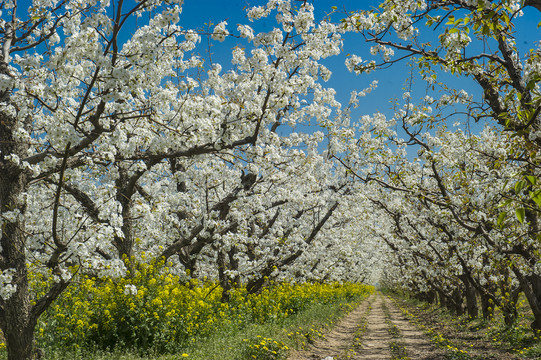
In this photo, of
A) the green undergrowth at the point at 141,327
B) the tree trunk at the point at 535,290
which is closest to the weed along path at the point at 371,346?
the green undergrowth at the point at 141,327

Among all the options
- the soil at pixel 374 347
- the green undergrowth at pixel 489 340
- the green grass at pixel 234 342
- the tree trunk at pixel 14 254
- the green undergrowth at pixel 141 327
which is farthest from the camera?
the soil at pixel 374 347

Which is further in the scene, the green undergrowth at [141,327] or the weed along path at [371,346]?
the weed along path at [371,346]

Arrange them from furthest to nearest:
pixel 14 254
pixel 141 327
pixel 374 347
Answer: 1. pixel 374 347
2. pixel 141 327
3. pixel 14 254

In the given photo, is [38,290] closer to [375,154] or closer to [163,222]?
[163,222]

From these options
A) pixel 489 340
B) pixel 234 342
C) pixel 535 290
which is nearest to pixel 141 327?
pixel 234 342

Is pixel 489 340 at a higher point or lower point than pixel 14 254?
lower

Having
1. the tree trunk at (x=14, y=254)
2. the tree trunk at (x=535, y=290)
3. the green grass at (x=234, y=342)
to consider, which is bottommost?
the green grass at (x=234, y=342)

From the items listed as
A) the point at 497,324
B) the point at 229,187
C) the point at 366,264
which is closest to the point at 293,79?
the point at 229,187

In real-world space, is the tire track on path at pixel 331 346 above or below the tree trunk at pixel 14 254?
below

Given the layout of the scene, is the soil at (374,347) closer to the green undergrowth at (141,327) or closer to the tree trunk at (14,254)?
the green undergrowth at (141,327)

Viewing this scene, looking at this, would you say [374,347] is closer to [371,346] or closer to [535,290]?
[371,346]

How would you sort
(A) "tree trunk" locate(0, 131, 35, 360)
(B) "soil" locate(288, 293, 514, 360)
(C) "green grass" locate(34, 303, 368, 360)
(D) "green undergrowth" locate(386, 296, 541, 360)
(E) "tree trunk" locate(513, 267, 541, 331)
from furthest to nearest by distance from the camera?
(B) "soil" locate(288, 293, 514, 360), (E) "tree trunk" locate(513, 267, 541, 331), (D) "green undergrowth" locate(386, 296, 541, 360), (C) "green grass" locate(34, 303, 368, 360), (A) "tree trunk" locate(0, 131, 35, 360)

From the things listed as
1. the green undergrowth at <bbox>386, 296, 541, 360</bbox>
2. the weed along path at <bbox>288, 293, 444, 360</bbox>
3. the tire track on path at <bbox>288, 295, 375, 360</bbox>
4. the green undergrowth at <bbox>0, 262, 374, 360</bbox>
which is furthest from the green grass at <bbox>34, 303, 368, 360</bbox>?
the green undergrowth at <bbox>386, 296, 541, 360</bbox>

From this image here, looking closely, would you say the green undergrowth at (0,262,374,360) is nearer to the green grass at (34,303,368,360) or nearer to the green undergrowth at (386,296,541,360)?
the green grass at (34,303,368,360)
